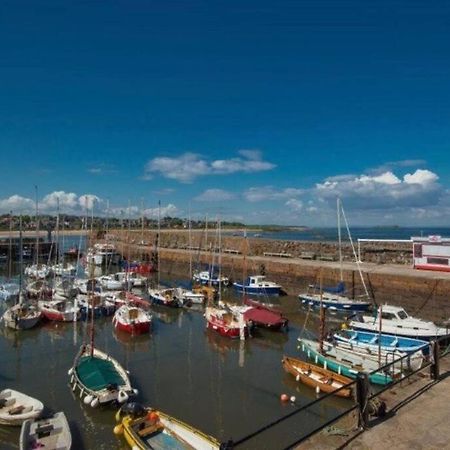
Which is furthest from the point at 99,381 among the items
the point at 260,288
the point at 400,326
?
the point at 260,288

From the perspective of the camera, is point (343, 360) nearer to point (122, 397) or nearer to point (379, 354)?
point (379, 354)

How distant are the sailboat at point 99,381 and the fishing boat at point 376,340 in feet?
36.8

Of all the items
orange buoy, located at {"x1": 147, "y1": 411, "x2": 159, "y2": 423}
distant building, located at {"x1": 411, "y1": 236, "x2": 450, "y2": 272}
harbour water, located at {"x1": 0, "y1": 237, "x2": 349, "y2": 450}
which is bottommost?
harbour water, located at {"x1": 0, "y1": 237, "x2": 349, "y2": 450}

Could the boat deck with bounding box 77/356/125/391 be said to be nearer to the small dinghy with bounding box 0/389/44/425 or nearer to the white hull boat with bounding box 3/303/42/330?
the small dinghy with bounding box 0/389/44/425

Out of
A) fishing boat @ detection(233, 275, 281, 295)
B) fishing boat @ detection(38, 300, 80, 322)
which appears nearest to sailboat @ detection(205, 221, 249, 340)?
fishing boat @ detection(38, 300, 80, 322)

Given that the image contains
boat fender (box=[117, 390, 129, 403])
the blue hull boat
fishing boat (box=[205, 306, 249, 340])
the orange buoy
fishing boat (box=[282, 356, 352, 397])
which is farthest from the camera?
the blue hull boat

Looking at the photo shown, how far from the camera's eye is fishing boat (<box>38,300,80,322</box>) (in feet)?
96.5

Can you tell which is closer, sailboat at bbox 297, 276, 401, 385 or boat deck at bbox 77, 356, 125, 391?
boat deck at bbox 77, 356, 125, 391

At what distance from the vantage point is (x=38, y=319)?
28.8 metres

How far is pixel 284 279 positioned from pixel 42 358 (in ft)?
87.6

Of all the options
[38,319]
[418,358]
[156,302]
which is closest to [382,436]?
[418,358]

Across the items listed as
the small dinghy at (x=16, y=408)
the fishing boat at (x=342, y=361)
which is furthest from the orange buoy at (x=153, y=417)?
the fishing boat at (x=342, y=361)

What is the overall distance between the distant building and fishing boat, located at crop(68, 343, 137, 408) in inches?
1167

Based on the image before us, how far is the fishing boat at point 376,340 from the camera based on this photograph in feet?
67.3
